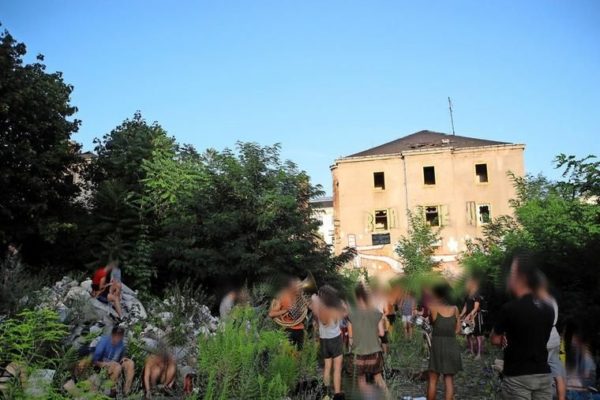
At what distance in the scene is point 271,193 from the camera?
53.0 feet

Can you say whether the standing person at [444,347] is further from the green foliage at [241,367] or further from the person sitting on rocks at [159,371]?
the person sitting on rocks at [159,371]

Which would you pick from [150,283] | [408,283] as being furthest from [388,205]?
[150,283]

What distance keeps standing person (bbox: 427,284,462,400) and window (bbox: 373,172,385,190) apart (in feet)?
96.6

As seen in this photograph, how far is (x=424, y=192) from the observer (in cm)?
3456

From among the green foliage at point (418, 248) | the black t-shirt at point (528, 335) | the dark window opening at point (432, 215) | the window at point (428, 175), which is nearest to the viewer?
the black t-shirt at point (528, 335)

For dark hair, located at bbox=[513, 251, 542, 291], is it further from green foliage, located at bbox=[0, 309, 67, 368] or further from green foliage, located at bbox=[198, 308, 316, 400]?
green foliage, located at bbox=[0, 309, 67, 368]

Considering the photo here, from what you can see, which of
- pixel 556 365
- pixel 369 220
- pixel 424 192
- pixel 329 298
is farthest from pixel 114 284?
pixel 424 192

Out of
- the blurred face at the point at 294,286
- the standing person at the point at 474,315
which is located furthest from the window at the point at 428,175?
the blurred face at the point at 294,286

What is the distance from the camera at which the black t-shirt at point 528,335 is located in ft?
14.6

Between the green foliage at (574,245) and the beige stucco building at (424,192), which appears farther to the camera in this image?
the beige stucco building at (424,192)

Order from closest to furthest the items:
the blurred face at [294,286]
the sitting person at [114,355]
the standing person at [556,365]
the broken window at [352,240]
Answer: the standing person at [556,365], the sitting person at [114,355], the blurred face at [294,286], the broken window at [352,240]

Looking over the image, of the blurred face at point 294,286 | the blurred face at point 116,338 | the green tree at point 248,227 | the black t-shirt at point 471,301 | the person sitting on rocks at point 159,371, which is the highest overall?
the green tree at point 248,227

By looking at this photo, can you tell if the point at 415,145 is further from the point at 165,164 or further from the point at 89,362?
the point at 89,362

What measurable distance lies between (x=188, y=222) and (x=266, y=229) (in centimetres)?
248
